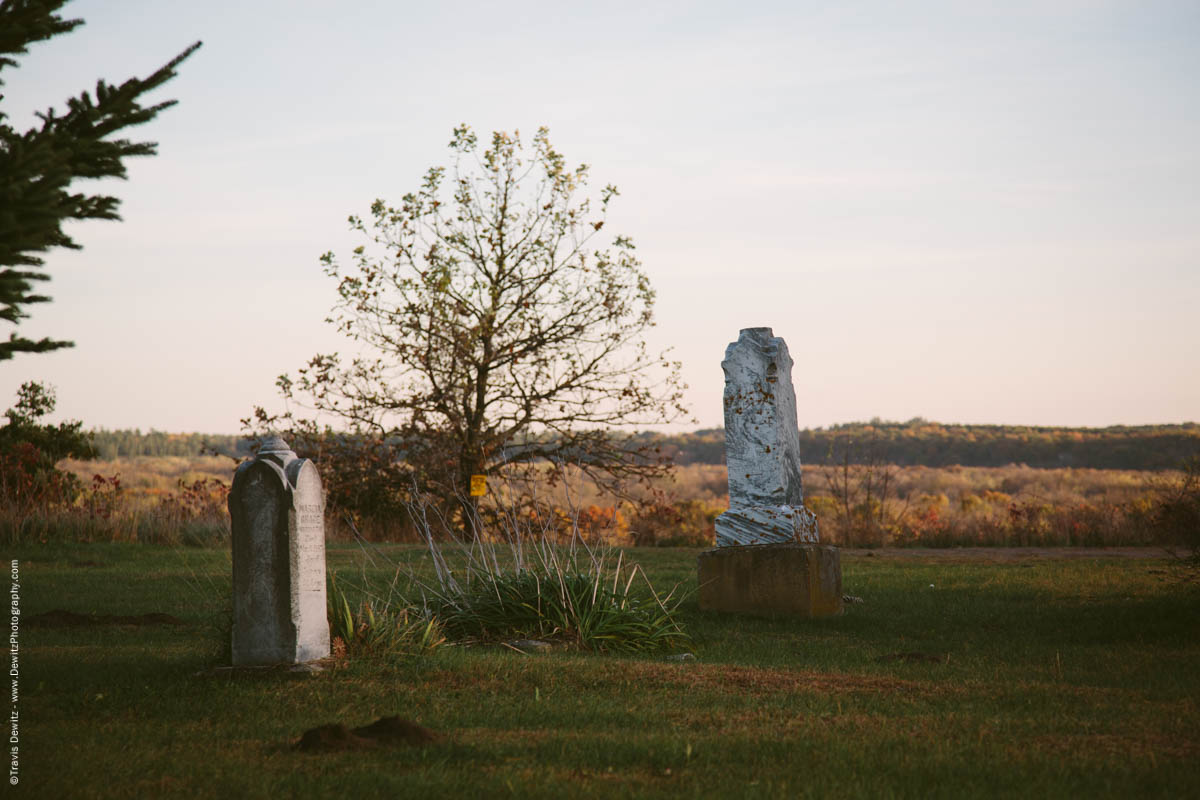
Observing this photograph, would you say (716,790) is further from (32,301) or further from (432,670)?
(32,301)

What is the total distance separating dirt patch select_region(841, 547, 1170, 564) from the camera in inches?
615

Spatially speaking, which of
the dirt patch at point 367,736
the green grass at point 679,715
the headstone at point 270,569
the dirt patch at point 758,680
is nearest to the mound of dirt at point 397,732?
the dirt patch at point 367,736

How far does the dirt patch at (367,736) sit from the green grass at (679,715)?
3.7 inches

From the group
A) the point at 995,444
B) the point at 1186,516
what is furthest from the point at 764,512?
the point at 995,444

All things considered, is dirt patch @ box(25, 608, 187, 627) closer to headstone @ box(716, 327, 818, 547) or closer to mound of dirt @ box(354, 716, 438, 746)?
mound of dirt @ box(354, 716, 438, 746)

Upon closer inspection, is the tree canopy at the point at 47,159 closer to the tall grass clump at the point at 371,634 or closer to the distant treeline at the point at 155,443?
the tall grass clump at the point at 371,634

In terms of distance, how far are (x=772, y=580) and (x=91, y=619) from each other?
20.2ft

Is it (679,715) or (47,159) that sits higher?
(47,159)

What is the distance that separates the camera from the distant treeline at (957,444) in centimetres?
5759

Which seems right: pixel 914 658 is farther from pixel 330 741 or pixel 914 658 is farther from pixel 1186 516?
pixel 330 741

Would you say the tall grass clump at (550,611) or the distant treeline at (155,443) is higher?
the distant treeline at (155,443)

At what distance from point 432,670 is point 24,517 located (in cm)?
1151

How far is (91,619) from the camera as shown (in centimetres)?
899

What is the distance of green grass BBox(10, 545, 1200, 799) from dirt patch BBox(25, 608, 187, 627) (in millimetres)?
273
